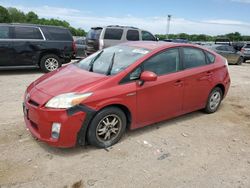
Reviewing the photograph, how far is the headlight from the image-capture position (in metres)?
3.36

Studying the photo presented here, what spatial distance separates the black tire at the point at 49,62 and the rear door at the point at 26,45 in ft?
0.83

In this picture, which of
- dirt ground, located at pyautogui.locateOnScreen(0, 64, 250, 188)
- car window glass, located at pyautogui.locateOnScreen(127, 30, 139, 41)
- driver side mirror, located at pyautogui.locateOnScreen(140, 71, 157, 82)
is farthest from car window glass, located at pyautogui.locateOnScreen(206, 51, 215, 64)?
car window glass, located at pyautogui.locateOnScreen(127, 30, 139, 41)

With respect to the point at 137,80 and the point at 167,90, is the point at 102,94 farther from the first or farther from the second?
the point at 167,90

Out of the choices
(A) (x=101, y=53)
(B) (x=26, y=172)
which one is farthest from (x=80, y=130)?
(A) (x=101, y=53)

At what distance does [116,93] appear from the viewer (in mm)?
3684

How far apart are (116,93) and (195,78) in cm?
185

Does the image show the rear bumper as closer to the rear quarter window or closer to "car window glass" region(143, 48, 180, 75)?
"car window glass" region(143, 48, 180, 75)

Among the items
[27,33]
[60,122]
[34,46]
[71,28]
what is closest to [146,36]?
[34,46]

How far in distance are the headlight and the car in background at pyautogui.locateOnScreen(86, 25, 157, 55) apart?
903 centimetres

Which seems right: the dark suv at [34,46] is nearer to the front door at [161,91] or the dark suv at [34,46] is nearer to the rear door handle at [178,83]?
the front door at [161,91]

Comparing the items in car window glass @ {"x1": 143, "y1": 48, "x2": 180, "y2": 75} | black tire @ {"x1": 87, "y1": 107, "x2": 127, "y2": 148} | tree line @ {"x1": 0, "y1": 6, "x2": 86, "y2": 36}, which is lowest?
black tire @ {"x1": 87, "y1": 107, "x2": 127, "y2": 148}

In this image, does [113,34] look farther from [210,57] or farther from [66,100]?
[66,100]

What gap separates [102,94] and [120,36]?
9658mm

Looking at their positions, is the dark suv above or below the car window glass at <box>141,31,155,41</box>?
below
